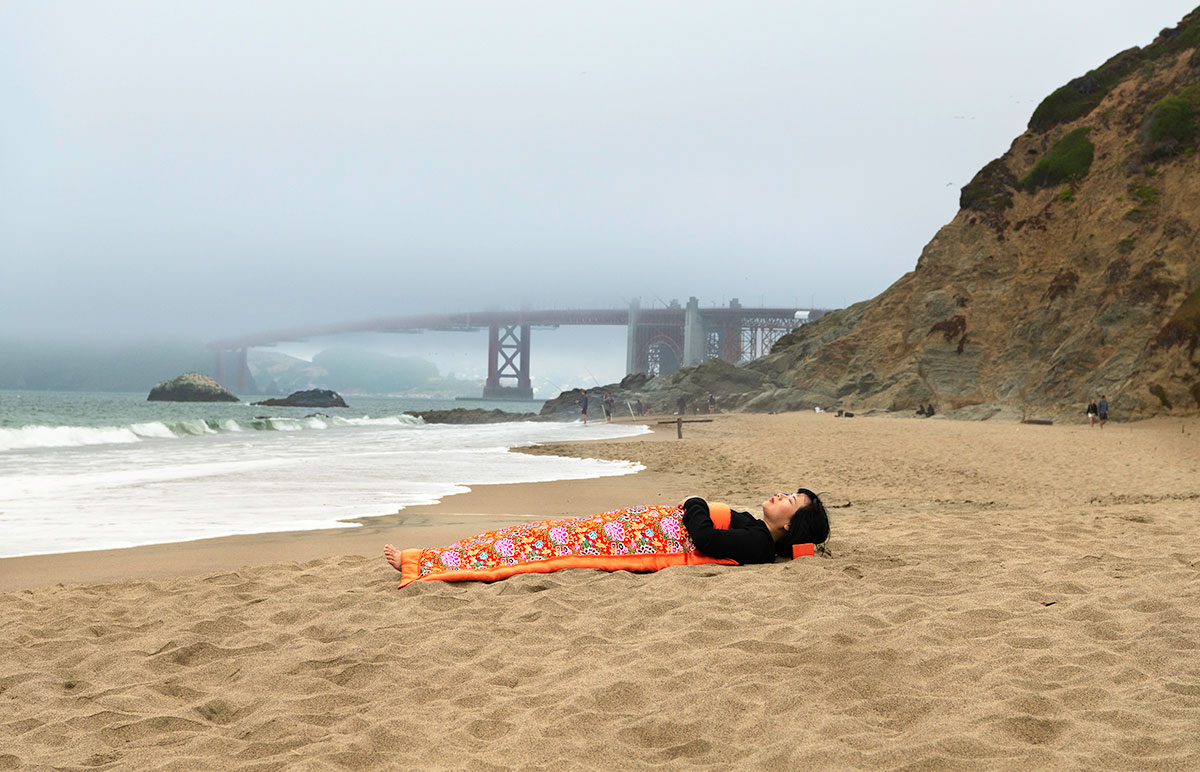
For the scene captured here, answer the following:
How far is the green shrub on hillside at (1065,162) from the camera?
29.6m

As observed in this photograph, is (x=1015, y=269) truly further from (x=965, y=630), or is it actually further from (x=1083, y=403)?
(x=965, y=630)

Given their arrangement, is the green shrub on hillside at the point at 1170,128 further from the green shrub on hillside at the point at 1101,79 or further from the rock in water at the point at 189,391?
the rock in water at the point at 189,391

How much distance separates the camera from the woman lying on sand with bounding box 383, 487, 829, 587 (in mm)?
4133

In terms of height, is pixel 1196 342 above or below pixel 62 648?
above

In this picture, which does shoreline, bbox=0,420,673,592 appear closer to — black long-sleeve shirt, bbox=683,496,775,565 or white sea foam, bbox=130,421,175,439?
black long-sleeve shirt, bbox=683,496,775,565

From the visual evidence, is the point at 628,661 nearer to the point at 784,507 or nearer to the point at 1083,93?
the point at 784,507

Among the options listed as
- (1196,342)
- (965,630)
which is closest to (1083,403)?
(1196,342)

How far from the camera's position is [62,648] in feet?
10.5

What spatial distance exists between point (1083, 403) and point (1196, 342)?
11.9 ft

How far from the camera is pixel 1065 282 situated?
27.3 metres

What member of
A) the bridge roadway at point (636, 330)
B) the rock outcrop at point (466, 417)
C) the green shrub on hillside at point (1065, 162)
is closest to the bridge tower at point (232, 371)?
the bridge roadway at point (636, 330)

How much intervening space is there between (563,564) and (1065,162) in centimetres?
3210

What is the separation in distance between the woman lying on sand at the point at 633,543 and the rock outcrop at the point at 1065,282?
62.4ft

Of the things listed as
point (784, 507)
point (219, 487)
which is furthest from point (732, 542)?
point (219, 487)
